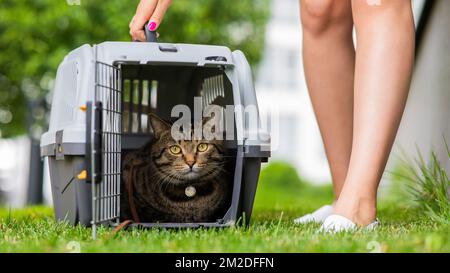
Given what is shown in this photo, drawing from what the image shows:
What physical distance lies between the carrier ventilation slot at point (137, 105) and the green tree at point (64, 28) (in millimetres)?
3984

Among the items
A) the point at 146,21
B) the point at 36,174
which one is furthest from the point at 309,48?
the point at 36,174

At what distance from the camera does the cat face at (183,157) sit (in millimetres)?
2383

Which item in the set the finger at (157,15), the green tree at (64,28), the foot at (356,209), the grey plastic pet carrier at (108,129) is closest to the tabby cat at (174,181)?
the grey plastic pet carrier at (108,129)

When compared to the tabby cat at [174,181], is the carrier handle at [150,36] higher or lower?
higher

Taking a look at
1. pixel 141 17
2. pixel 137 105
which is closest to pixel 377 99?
pixel 141 17

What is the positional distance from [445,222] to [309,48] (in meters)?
0.79

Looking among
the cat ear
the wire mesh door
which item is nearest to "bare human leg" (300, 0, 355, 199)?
the cat ear

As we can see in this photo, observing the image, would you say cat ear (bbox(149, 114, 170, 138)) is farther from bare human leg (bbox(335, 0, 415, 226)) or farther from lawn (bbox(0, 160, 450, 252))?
bare human leg (bbox(335, 0, 415, 226))

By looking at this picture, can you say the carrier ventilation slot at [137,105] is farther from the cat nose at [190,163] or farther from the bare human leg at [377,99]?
the bare human leg at [377,99]

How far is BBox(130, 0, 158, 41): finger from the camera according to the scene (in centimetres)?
227

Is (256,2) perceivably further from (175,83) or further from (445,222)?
(445,222)

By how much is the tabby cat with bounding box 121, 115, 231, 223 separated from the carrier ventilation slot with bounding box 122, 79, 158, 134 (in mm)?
411

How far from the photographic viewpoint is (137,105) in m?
2.85

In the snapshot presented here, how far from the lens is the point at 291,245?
62.0 inches
